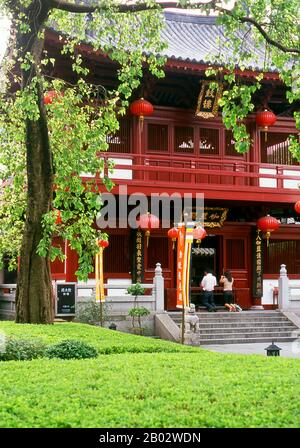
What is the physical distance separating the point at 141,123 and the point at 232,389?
1297cm

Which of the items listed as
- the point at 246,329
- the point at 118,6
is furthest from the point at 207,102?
the point at 118,6

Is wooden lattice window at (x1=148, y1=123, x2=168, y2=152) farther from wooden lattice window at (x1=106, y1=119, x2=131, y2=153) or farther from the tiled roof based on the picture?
the tiled roof

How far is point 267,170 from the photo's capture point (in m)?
19.1

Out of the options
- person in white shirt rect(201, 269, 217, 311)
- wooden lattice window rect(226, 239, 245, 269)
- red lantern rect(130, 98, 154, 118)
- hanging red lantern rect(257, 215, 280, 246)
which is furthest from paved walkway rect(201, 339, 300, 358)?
red lantern rect(130, 98, 154, 118)

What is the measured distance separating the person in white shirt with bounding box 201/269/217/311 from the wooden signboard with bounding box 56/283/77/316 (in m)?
4.38

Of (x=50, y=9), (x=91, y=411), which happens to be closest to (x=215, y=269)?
(x=50, y=9)

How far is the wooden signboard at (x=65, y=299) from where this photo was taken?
1500cm

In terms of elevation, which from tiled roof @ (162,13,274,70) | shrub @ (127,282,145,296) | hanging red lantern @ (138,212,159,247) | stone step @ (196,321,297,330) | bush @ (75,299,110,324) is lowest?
stone step @ (196,321,297,330)

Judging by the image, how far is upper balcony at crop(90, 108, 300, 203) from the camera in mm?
17562

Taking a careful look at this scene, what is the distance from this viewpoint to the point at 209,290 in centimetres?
1800

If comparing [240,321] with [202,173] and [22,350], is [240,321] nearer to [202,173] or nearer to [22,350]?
[202,173]

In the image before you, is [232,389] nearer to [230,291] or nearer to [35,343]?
[35,343]

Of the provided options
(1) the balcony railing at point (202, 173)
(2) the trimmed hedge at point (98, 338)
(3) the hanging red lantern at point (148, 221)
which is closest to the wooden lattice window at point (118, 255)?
(3) the hanging red lantern at point (148, 221)

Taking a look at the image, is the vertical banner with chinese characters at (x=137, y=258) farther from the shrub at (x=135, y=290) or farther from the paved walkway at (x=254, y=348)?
the paved walkway at (x=254, y=348)
